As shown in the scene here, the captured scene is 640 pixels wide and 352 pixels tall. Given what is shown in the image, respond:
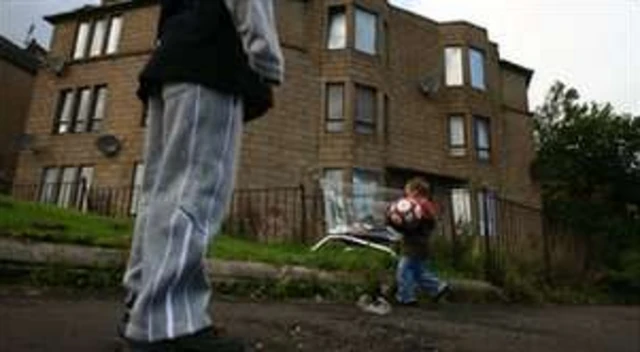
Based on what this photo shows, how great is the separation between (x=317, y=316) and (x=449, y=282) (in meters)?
4.29

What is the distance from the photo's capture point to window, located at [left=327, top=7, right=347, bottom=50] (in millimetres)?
28609

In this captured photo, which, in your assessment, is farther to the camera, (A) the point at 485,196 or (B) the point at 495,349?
(A) the point at 485,196

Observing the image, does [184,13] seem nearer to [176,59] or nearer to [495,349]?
[176,59]

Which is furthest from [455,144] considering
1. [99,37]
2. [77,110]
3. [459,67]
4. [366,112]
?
[77,110]

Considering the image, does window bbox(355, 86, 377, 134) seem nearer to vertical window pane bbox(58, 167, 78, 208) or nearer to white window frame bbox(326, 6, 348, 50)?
white window frame bbox(326, 6, 348, 50)

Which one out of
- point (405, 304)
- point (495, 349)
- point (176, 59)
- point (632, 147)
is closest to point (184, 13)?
point (176, 59)

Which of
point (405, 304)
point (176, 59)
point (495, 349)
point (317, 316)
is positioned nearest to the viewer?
point (176, 59)

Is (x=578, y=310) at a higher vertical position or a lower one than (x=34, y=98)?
lower

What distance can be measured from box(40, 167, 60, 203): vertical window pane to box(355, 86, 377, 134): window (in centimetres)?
1032

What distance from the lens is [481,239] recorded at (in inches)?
508

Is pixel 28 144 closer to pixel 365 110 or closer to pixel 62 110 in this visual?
pixel 62 110

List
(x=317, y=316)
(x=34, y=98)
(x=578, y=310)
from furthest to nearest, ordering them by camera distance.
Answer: (x=34, y=98), (x=578, y=310), (x=317, y=316)

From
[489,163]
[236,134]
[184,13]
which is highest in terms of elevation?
[489,163]

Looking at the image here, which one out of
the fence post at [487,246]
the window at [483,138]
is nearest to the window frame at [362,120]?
→ the window at [483,138]
